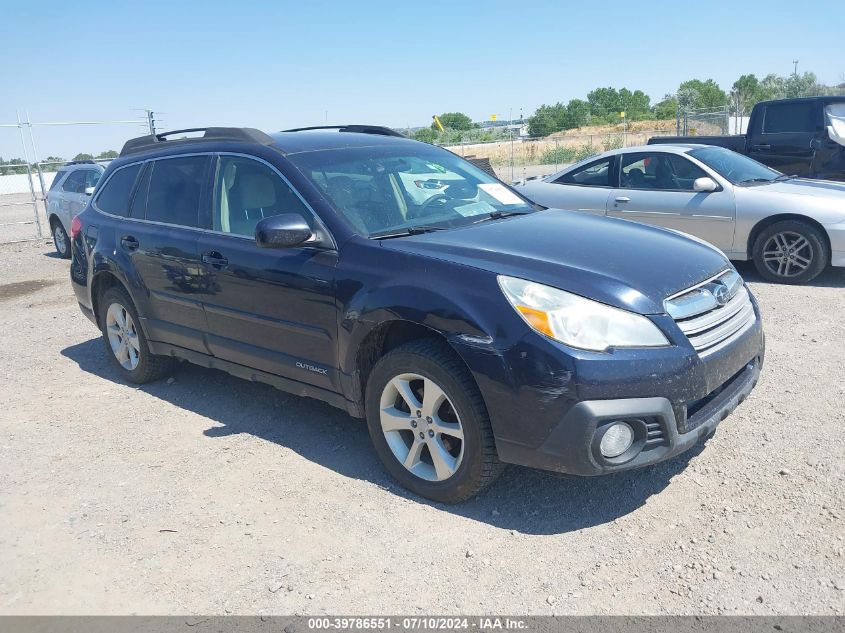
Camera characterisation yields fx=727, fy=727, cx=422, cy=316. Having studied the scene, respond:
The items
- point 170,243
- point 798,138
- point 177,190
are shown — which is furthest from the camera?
point 798,138

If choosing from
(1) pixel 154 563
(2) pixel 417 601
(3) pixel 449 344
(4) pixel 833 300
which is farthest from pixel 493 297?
A: (4) pixel 833 300

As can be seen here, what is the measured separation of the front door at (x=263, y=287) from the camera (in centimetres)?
398

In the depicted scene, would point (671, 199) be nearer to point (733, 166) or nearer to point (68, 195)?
point (733, 166)

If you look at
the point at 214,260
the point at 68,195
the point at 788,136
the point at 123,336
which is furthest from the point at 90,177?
the point at 788,136

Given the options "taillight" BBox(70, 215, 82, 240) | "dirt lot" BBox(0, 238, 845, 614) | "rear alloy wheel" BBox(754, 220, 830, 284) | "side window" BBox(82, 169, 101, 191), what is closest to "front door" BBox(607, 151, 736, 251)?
"rear alloy wheel" BBox(754, 220, 830, 284)

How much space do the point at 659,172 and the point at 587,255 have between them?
214 inches

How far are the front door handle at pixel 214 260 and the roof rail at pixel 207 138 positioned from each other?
0.75m

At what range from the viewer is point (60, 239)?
43.7 feet

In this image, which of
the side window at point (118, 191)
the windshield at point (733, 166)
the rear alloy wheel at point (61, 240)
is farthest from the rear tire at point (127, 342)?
the rear alloy wheel at point (61, 240)

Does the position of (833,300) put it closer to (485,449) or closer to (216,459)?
(485,449)

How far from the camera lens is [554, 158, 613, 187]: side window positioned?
8773 mm

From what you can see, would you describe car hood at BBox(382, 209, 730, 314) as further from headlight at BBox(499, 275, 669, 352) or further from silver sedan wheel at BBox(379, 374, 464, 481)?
silver sedan wheel at BBox(379, 374, 464, 481)

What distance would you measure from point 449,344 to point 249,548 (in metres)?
1.33

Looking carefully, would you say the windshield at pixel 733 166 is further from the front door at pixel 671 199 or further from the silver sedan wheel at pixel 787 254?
the silver sedan wheel at pixel 787 254
